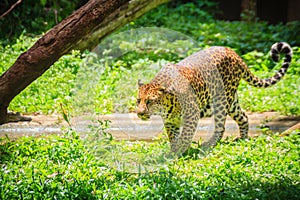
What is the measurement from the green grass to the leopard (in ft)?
0.86

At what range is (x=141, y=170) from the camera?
5809mm

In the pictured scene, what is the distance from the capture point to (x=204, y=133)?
293 inches

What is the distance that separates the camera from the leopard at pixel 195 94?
622cm

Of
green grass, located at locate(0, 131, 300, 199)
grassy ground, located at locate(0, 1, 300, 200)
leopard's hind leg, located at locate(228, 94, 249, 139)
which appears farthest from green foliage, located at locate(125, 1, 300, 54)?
green grass, located at locate(0, 131, 300, 199)

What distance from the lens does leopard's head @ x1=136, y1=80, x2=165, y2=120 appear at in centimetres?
607

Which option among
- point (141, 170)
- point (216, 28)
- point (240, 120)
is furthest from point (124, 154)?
point (216, 28)

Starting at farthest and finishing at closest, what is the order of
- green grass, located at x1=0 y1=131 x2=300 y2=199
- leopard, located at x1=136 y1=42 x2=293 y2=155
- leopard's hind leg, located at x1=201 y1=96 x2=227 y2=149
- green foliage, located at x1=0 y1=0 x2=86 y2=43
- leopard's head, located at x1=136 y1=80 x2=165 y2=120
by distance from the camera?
1. green foliage, located at x1=0 y1=0 x2=86 y2=43
2. leopard's hind leg, located at x1=201 y1=96 x2=227 y2=149
3. leopard, located at x1=136 y1=42 x2=293 y2=155
4. leopard's head, located at x1=136 y1=80 x2=165 y2=120
5. green grass, located at x1=0 y1=131 x2=300 y2=199

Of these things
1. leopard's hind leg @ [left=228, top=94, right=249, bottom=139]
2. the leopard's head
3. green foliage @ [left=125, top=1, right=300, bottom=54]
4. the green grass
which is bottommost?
the green grass

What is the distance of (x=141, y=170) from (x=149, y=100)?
0.75m

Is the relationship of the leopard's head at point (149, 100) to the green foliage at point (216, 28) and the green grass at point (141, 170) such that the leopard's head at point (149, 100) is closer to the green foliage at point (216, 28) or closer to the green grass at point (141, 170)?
the green grass at point (141, 170)

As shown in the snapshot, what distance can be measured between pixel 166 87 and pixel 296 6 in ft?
30.6

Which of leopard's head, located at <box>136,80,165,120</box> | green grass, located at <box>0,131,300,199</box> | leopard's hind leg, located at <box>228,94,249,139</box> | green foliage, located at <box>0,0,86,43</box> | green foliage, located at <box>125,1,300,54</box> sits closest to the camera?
green grass, located at <box>0,131,300,199</box>

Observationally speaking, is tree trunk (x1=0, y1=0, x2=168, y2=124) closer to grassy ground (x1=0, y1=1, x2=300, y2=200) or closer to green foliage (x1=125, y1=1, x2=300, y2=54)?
grassy ground (x1=0, y1=1, x2=300, y2=200)

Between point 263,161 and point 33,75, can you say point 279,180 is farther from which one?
point 33,75
